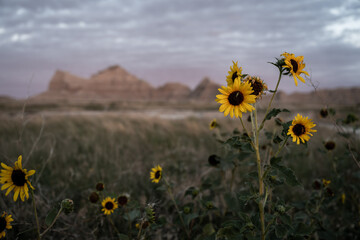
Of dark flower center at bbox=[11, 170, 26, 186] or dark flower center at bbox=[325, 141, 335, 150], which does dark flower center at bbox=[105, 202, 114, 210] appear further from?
dark flower center at bbox=[325, 141, 335, 150]

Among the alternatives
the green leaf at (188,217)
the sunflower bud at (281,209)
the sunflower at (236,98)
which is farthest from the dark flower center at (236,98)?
the green leaf at (188,217)

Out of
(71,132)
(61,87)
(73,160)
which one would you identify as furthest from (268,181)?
(61,87)

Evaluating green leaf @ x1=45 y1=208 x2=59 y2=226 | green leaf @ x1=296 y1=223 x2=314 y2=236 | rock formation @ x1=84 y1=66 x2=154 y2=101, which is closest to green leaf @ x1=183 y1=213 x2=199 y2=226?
green leaf @ x1=296 y1=223 x2=314 y2=236

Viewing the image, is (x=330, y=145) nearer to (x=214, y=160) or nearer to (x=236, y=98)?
(x=214, y=160)

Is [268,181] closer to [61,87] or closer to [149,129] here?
[149,129]

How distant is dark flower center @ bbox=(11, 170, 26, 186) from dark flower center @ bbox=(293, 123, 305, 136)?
171cm

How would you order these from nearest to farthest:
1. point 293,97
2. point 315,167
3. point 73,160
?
point 315,167 < point 73,160 < point 293,97

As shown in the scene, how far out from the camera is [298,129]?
134 cm

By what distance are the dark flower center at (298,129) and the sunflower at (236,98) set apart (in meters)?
0.36

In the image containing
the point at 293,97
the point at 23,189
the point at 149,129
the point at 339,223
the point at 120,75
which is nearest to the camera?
the point at 23,189

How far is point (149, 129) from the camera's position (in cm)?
720

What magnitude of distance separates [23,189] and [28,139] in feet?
15.8

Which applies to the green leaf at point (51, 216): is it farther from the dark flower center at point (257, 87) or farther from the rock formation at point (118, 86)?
the rock formation at point (118, 86)

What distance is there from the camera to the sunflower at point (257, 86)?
1293 mm
